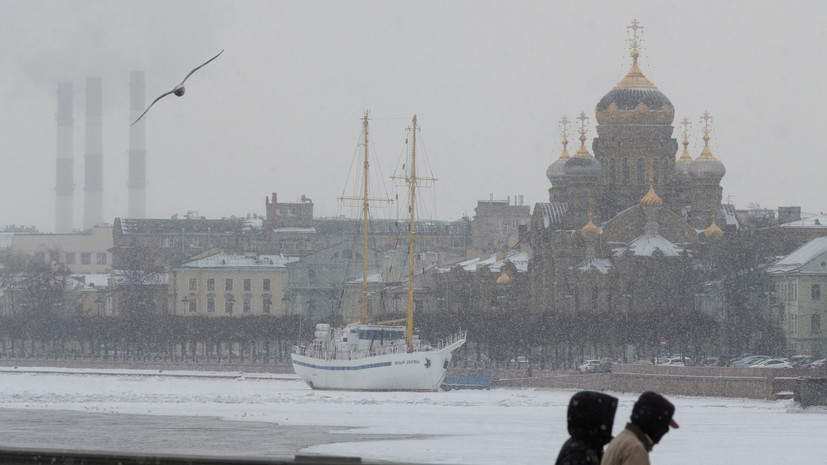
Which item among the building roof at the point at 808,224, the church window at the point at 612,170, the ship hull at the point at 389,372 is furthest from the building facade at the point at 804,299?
the church window at the point at 612,170

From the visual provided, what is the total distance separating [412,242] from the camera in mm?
61688

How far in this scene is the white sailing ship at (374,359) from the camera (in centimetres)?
5716

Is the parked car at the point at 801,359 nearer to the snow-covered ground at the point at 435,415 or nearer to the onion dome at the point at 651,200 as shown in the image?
the snow-covered ground at the point at 435,415

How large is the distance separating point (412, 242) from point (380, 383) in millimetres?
6649

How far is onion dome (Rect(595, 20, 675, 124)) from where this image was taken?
298ft

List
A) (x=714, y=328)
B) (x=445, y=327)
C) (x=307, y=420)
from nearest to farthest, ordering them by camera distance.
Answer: (x=307, y=420)
(x=714, y=328)
(x=445, y=327)

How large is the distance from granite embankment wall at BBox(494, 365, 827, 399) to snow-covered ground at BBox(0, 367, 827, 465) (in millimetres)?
949

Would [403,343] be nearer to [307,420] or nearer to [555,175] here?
[307,420]

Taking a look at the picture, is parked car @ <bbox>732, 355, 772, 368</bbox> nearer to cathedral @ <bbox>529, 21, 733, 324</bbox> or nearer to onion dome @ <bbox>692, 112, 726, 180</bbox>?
cathedral @ <bbox>529, 21, 733, 324</bbox>

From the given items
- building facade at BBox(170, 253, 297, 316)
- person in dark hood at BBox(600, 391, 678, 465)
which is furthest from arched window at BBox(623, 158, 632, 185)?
person in dark hood at BBox(600, 391, 678, 465)

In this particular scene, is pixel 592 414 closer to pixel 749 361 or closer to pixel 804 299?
pixel 749 361

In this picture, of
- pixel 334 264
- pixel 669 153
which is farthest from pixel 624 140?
pixel 334 264

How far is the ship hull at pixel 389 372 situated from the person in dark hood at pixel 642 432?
155 ft

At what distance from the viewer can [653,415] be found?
9.87 meters
